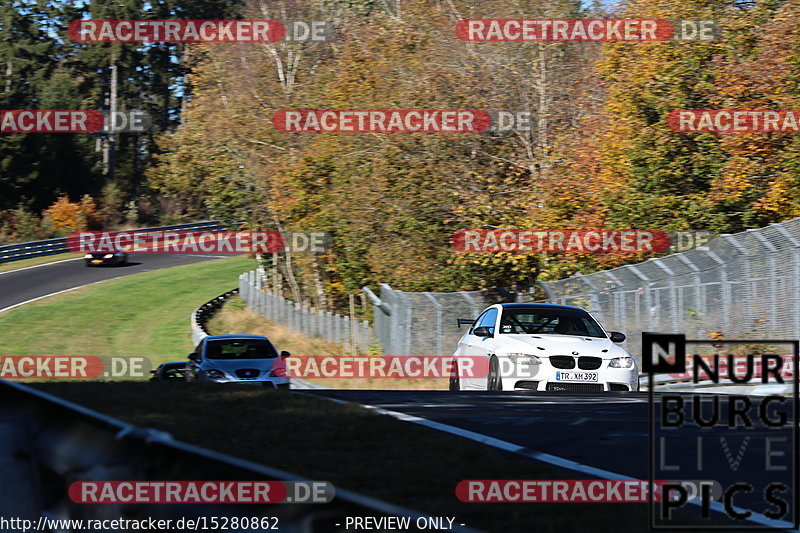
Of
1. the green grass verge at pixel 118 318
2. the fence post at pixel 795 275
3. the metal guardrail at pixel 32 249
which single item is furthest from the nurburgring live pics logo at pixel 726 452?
the metal guardrail at pixel 32 249

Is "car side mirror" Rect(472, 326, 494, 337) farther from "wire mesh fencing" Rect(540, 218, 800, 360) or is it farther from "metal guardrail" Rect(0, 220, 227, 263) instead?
"metal guardrail" Rect(0, 220, 227, 263)

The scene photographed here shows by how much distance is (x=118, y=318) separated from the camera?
51812 mm

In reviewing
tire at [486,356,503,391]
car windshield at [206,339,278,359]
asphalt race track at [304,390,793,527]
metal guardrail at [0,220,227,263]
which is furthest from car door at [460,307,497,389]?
metal guardrail at [0,220,227,263]

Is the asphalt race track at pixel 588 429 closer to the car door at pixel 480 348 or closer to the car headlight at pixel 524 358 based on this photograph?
the car headlight at pixel 524 358

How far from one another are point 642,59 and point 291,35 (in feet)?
77.0

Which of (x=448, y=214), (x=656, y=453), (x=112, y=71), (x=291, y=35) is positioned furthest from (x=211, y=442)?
(x=112, y=71)

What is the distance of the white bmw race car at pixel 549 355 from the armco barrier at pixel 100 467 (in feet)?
31.3

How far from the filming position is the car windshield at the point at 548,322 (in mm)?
15297

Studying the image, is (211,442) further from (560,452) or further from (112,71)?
(112,71)

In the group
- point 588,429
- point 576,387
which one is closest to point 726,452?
point 588,429

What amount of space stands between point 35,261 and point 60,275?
5881 mm

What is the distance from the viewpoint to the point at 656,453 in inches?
298

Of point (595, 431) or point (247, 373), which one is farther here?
point (247, 373)

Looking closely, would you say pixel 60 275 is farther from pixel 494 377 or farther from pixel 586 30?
pixel 494 377
